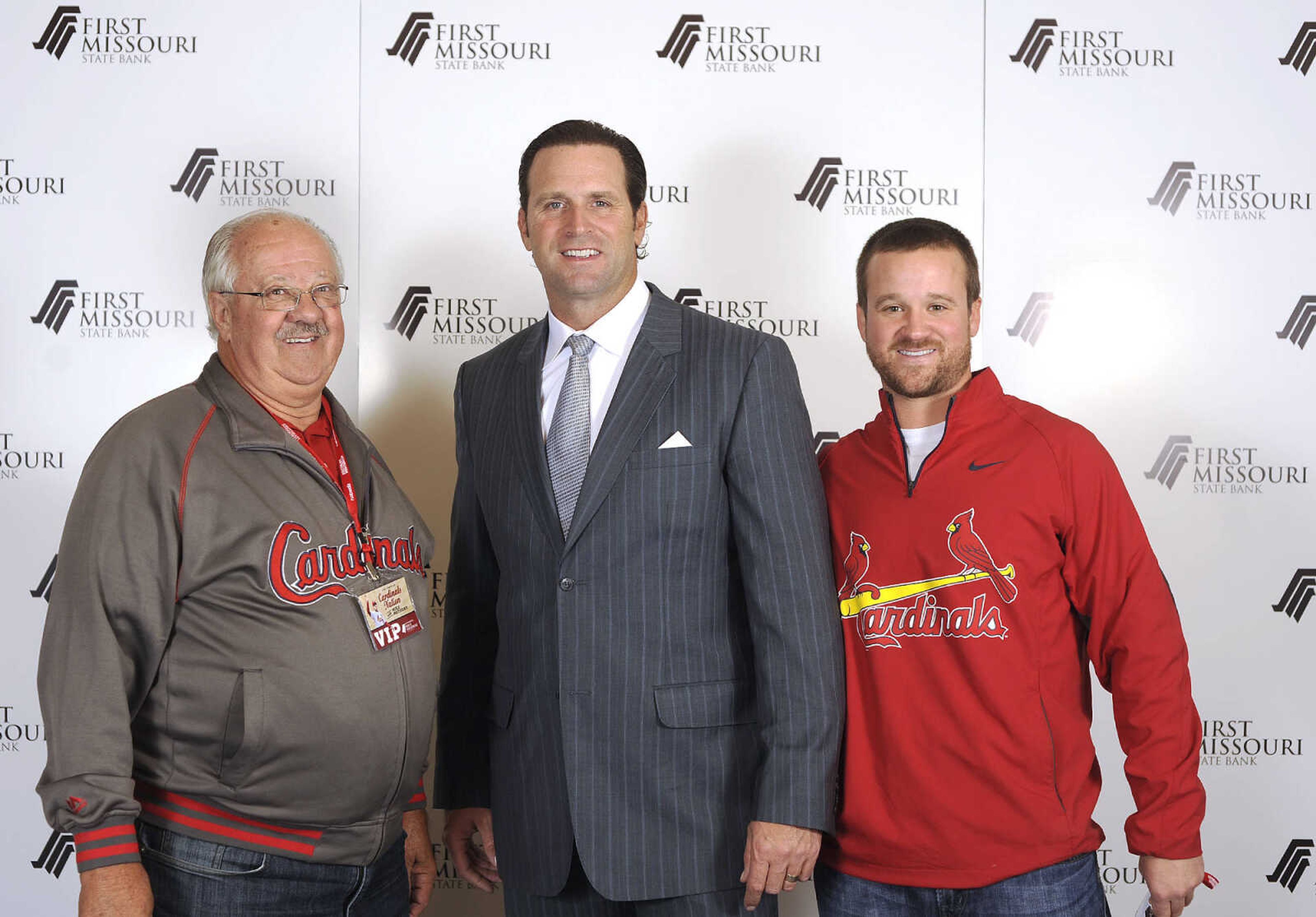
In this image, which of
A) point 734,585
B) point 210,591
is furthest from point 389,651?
point 734,585

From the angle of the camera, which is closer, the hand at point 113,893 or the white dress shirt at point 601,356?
the hand at point 113,893

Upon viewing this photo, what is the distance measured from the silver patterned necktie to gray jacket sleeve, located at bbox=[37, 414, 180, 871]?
62cm

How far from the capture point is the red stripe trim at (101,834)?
159cm

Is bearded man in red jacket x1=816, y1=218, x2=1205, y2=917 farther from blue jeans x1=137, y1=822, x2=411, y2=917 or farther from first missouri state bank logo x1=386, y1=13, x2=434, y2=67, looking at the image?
first missouri state bank logo x1=386, y1=13, x2=434, y2=67

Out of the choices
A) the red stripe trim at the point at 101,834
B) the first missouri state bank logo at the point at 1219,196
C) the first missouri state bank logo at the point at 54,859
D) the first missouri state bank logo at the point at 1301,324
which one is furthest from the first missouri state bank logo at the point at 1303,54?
the first missouri state bank logo at the point at 54,859

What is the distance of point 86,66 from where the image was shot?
2.96 meters

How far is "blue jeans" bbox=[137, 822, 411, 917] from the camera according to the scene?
1707mm

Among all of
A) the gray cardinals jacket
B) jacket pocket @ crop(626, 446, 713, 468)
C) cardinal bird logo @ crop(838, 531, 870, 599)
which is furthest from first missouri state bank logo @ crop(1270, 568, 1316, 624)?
the gray cardinals jacket

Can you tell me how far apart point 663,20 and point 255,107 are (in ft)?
3.76

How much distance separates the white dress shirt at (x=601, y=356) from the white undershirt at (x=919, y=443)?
518 mm

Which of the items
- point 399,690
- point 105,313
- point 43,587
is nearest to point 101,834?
point 399,690

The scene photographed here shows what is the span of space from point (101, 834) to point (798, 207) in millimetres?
2195

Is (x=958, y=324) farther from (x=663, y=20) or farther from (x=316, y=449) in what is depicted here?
(x=663, y=20)

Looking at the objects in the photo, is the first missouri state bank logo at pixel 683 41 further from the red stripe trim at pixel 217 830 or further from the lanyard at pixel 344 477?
the red stripe trim at pixel 217 830
